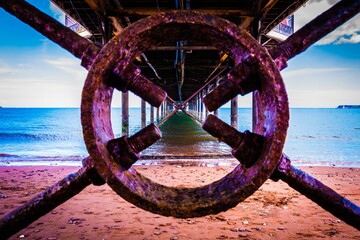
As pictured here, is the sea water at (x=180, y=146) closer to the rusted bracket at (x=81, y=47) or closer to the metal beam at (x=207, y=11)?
the metal beam at (x=207, y=11)

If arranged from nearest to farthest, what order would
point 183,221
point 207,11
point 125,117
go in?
point 183,221, point 207,11, point 125,117

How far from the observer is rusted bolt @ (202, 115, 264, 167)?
1.37 metres

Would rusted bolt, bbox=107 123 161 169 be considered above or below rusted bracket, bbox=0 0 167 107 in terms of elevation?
below

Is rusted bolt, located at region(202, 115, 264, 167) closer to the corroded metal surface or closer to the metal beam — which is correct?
the corroded metal surface

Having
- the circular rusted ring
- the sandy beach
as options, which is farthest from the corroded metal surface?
the sandy beach

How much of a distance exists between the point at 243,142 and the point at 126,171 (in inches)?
22.8

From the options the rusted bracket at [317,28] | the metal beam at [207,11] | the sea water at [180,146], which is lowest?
the sea water at [180,146]

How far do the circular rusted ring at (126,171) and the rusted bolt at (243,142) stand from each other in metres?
0.04

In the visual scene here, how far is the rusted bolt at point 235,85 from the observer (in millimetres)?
1394

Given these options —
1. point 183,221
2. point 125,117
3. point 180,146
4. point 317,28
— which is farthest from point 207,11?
point 180,146

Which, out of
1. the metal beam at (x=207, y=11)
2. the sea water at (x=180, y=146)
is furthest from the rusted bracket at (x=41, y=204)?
the sea water at (x=180, y=146)

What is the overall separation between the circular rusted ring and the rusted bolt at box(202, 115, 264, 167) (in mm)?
41

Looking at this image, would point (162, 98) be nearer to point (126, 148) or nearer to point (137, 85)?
point (137, 85)

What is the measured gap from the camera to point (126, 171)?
4.58 feet
